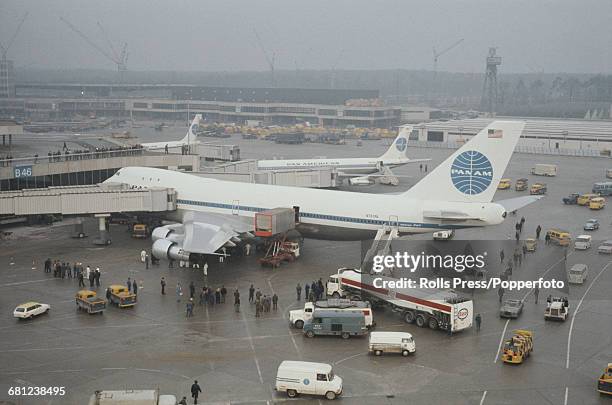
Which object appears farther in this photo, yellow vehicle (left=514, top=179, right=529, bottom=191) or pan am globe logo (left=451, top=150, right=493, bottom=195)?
yellow vehicle (left=514, top=179, right=529, bottom=191)

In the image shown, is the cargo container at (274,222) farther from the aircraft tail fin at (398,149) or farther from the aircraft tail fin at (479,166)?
the aircraft tail fin at (398,149)

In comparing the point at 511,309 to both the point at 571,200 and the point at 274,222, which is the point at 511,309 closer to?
the point at 274,222

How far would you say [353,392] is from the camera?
99.0 ft

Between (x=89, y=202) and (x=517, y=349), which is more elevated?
(x=89, y=202)

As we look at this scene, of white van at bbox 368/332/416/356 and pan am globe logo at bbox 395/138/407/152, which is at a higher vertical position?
pan am globe logo at bbox 395/138/407/152

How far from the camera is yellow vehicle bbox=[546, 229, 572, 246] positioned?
58.5 metres

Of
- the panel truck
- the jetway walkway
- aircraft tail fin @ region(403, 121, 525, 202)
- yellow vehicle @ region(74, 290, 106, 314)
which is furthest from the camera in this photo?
the jetway walkway

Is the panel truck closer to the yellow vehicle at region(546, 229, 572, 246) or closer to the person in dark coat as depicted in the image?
the person in dark coat

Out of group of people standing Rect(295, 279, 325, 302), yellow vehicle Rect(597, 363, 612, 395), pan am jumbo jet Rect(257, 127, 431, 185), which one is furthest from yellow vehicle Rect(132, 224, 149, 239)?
yellow vehicle Rect(597, 363, 612, 395)

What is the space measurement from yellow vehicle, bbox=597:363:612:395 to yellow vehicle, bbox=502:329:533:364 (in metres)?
3.95

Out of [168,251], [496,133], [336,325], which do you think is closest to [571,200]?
[496,133]

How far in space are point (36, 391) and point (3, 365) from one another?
399cm

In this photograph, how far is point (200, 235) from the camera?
51844 millimetres

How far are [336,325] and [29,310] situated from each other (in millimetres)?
17058
